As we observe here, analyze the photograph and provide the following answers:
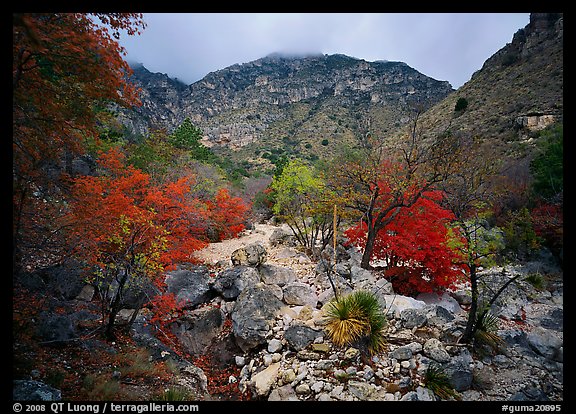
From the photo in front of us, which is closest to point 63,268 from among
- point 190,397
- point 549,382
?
point 190,397

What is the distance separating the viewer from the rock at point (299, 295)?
876 centimetres

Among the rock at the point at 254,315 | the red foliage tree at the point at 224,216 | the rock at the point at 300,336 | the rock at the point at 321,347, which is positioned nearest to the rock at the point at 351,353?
the rock at the point at 321,347

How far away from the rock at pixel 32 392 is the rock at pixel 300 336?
4583 millimetres

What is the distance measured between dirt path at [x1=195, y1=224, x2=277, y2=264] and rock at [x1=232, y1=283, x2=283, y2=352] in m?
5.23

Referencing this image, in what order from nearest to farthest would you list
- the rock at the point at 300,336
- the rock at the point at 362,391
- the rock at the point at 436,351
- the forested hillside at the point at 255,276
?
the forested hillside at the point at 255,276, the rock at the point at 362,391, the rock at the point at 436,351, the rock at the point at 300,336

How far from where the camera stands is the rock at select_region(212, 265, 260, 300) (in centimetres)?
951

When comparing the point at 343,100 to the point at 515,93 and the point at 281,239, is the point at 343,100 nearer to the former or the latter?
the point at 515,93

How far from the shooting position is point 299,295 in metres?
8.86

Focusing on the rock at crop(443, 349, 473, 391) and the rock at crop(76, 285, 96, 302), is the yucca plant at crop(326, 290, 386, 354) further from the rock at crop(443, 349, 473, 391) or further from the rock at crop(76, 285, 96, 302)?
the rock at crop(76, 285, 96, 302)

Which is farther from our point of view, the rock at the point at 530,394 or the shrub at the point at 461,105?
the shrub at the point at 461,105

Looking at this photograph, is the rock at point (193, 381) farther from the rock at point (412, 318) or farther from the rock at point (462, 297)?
the rock at point (462, 297)

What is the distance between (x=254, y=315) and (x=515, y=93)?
126ft

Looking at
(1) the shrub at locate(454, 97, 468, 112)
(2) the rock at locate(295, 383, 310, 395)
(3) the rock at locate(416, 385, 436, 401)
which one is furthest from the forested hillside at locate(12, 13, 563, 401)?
(1) the shrub at locate(454, 97, 468, 112)
